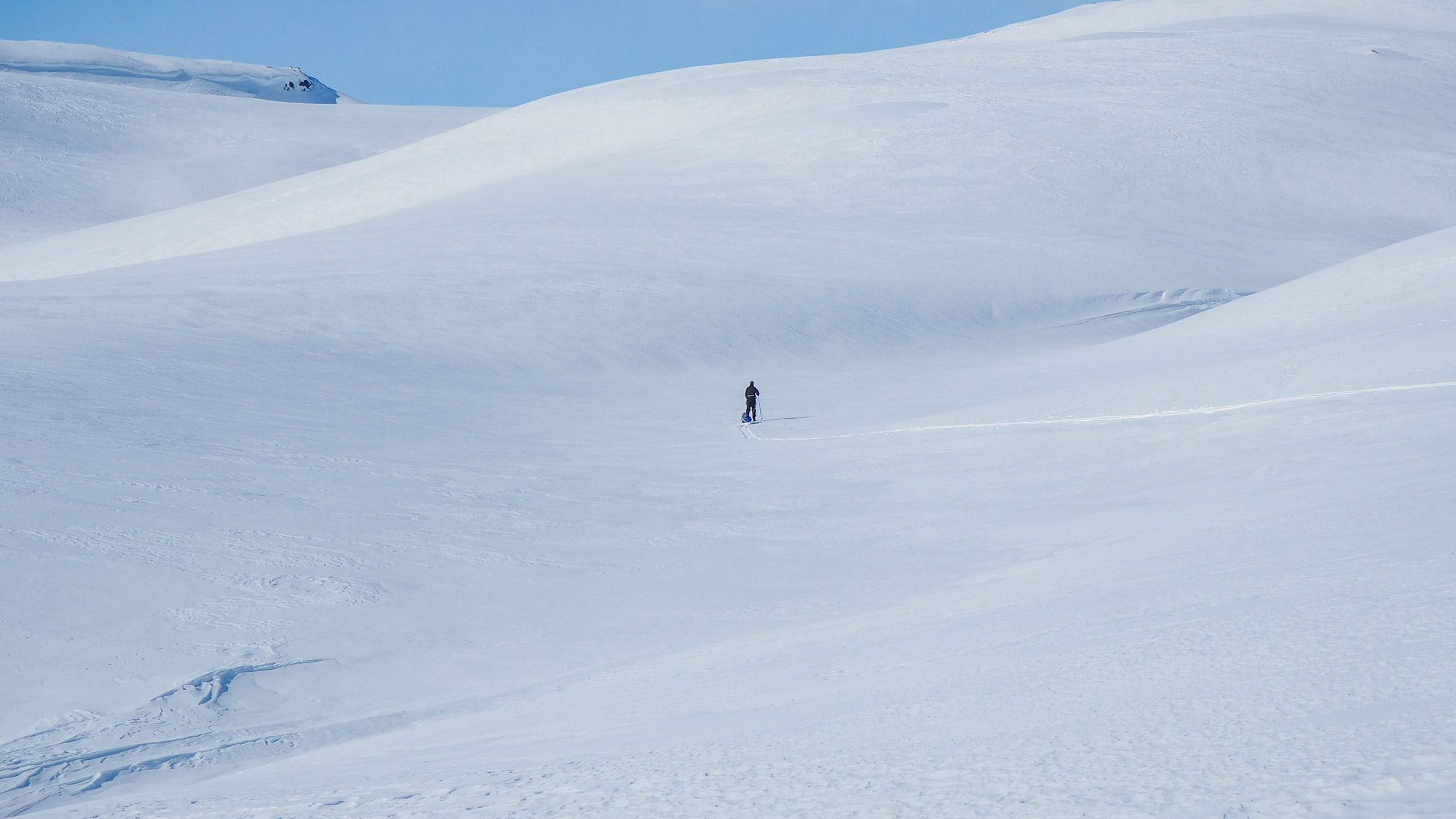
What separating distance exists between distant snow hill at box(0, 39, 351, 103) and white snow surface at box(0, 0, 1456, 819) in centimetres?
5211

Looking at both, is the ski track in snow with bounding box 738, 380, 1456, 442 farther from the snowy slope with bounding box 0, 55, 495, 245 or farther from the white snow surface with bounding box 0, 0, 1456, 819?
the snowy slope with bounding box 0, 55, 495, 245

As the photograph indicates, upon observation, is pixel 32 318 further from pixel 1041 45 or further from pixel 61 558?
pixel 1041 45

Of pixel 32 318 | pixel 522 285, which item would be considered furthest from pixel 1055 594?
pixel 522 285

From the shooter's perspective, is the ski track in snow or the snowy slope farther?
the snowy slope

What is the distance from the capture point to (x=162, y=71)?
229 ft

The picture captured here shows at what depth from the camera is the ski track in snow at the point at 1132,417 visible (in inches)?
320

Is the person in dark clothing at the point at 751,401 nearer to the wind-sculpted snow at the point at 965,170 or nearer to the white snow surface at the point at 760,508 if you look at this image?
the white snow surface at the point at 760,508

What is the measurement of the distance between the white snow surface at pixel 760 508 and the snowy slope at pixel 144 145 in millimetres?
23875

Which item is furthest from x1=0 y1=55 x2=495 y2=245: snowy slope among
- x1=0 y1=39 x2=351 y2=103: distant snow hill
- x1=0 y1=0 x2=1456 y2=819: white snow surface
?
x1=0 y1=0 x2=1456 y2=819: white snow surface

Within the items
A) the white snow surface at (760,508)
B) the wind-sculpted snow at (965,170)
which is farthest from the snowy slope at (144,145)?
the white snow surface at (760,508)

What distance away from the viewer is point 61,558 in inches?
277

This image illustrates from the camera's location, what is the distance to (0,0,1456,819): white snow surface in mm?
3465

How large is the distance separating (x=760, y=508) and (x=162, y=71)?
234 ft

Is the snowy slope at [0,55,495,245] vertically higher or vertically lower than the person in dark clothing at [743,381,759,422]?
higher
